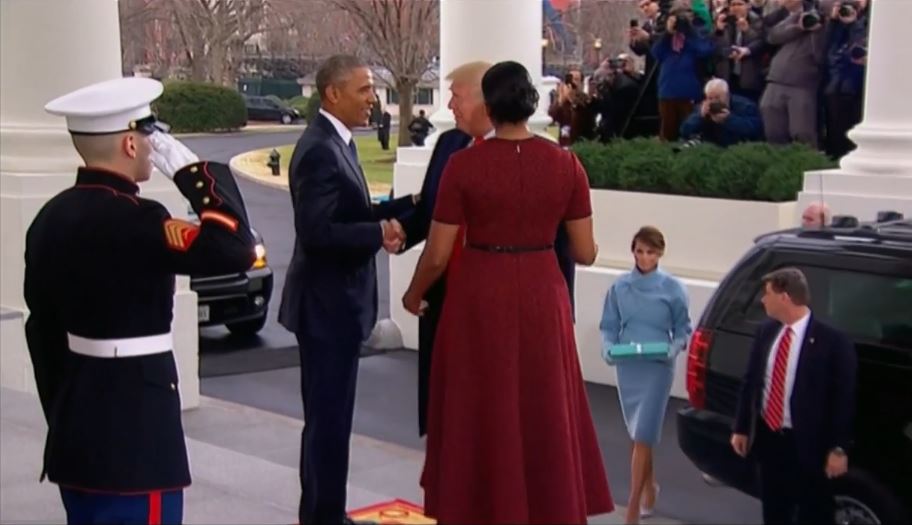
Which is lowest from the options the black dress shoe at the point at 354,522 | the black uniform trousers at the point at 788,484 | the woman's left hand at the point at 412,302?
the black dress shoe at the point at 354,522

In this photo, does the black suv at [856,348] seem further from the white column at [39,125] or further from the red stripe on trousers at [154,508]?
the white column at [39,125]

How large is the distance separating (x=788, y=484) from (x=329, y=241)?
78.9 inches

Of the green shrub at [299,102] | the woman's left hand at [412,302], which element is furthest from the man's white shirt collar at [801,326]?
the green shrub at [299,102]

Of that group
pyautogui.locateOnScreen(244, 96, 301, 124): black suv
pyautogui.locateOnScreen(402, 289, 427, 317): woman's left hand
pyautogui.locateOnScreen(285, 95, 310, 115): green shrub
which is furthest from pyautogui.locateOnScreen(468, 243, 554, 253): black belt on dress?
pyautogui.locateOnScreen(244, 96, 301, 124): black suv

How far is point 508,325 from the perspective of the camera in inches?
188

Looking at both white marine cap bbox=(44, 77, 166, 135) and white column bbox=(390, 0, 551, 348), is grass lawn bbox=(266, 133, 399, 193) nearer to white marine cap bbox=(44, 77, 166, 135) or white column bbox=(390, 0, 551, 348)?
white column bbox=(390, 0, 551, 348)

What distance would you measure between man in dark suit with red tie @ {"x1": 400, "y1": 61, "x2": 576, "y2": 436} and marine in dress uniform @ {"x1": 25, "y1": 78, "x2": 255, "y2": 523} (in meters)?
1.42

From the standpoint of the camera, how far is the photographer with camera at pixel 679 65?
12000mm

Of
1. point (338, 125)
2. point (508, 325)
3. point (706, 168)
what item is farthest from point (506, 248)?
point (706, 168)

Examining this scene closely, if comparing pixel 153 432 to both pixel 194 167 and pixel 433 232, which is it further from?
pixel 433 232

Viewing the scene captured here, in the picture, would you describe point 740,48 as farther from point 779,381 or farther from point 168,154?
point 168,154

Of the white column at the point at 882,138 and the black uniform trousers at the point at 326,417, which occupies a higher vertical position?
the white column at the point at 882,138

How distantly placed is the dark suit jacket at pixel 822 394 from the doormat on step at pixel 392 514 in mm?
1864

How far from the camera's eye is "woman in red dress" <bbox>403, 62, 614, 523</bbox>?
4742mm
